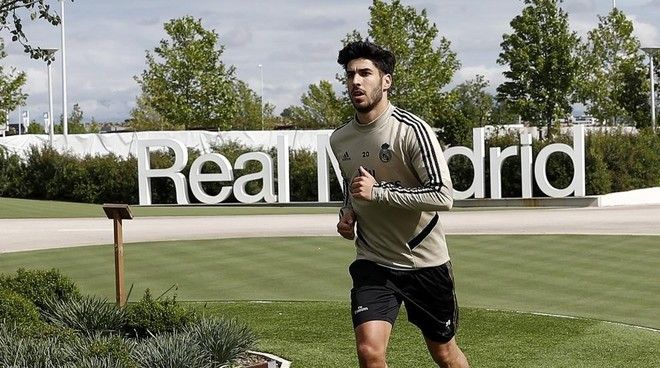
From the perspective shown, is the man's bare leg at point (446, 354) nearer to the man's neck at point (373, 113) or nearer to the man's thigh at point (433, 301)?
the man's thigh at point (433, 301)

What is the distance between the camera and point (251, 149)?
42781 millimetres

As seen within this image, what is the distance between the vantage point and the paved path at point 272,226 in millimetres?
23281

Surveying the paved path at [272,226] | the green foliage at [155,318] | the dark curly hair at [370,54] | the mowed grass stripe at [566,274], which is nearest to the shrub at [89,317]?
the green foliage at [155,318]

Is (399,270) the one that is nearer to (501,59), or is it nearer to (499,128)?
(499,128)

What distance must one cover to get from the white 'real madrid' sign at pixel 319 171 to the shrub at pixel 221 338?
27.1 m

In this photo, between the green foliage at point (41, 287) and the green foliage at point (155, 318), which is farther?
the green foliage at point (41, 287)

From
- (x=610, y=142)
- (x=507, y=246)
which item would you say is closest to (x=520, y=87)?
(x=610, y=142)

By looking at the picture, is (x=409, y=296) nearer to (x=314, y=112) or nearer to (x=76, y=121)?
(x=314, y=112)

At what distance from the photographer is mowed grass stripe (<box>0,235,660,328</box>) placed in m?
13.2

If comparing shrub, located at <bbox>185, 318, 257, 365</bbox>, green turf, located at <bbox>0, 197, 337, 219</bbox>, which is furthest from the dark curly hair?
green turf, located at <bbox>0, 197, 337, 219</bbox>

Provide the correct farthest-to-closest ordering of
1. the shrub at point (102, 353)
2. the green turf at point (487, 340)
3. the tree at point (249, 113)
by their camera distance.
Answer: the tree at point (249, 113) → the green turf at point (487, 340) → the shrub at point (102, 353)

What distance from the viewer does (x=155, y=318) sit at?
8523 millimetres

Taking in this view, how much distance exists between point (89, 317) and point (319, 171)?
92.5 feet

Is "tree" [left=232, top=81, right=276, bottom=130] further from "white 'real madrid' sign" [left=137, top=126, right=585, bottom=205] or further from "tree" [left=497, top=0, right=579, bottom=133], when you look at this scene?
"white 'real madrid' sign" [left=137, top=126, right=585, bottom=205]
